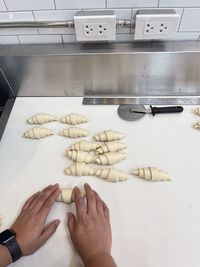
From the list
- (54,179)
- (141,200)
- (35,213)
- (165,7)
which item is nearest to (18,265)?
(35,213)

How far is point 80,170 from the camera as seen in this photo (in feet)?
2.04

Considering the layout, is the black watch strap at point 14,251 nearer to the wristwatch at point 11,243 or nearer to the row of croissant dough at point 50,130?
the wristwatch at point 11,243

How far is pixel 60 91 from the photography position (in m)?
0.82

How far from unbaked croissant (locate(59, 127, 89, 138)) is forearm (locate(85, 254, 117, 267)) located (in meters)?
0.34

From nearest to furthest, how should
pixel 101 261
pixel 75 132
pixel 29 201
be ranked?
1. pixel 101 261
2. pixel 29 201
3. pixel 75 132

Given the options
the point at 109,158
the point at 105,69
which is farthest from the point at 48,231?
the point at 105,69

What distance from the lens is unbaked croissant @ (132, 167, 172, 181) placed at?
60 cm

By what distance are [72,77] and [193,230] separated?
57cm

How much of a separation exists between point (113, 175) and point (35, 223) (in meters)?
0.22

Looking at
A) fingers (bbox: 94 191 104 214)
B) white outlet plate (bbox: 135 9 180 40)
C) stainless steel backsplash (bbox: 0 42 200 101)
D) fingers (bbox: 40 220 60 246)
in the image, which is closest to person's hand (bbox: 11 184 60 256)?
fingers (bbox: 40 220 60 246)

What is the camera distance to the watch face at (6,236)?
0.52m

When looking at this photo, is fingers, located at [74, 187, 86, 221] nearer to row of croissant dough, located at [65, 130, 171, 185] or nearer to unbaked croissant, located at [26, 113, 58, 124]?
row of croissant dough, located at [65, 130, 171, 185]

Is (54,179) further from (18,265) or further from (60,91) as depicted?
(60,91)

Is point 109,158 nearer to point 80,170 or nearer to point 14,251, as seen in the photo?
point 80,170
